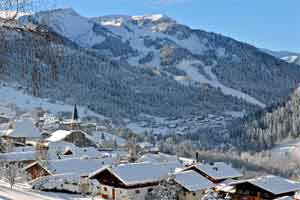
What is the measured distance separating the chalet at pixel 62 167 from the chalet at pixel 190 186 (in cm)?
740

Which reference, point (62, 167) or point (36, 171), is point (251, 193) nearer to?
point (62, 167)

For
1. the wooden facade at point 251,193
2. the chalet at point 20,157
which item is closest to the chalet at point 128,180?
the wooden facade at point 251,193

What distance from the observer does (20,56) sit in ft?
18.4

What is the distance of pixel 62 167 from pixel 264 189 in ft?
49.4

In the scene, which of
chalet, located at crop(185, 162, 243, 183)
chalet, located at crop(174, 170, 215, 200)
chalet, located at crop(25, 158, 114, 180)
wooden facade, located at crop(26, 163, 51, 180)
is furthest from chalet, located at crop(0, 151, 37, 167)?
chalet, located at crop(174, 170, 215, 200)

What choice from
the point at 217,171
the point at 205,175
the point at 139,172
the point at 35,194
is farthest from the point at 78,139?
the point at 35,194

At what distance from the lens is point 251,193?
3075 centimetres

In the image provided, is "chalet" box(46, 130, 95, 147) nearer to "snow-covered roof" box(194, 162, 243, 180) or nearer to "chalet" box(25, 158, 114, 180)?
"chalet" box(25, 158, 114, 180)

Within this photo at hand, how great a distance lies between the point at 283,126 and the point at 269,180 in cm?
11755

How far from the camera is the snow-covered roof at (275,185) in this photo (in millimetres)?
30297

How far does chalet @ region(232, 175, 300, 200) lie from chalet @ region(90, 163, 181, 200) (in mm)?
5634

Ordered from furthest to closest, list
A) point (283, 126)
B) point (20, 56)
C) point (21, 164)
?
point (283, 126) < point (21, 164) < point (20, 56)

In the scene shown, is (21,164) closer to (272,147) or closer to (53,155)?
(53,155)

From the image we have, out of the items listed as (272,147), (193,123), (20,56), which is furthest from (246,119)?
(20,56)
